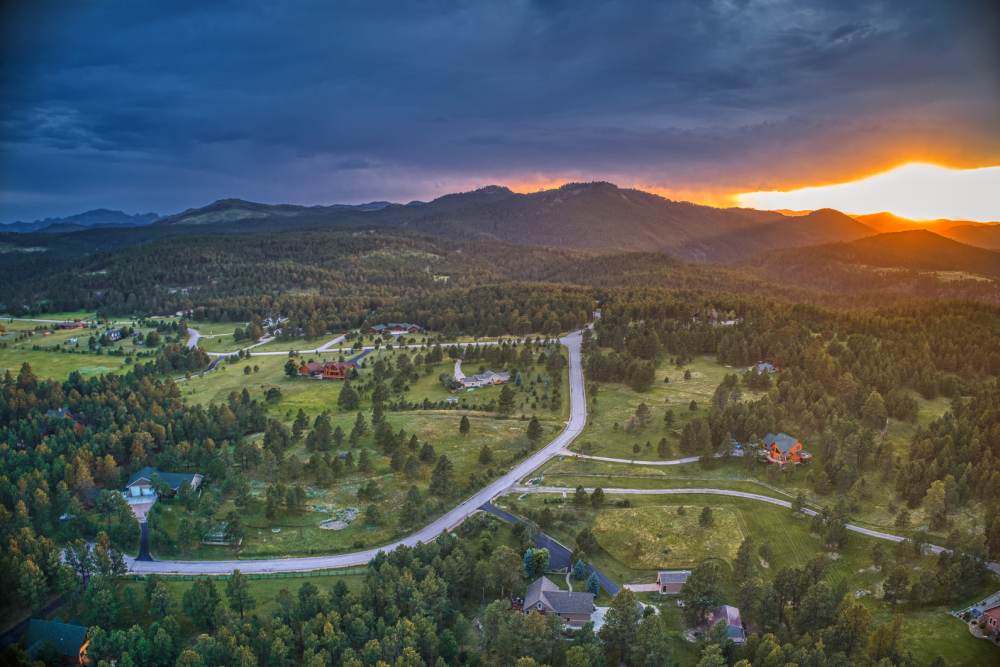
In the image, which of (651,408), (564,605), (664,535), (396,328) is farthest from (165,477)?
(396,328)

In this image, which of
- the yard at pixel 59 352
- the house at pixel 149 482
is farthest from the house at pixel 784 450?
the yard at pixel 59 352

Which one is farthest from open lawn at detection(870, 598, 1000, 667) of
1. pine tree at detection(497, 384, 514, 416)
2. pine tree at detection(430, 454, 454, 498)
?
pine tree at detection(497, 384, 514, 416)

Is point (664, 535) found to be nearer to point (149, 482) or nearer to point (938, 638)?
point (938, 638)

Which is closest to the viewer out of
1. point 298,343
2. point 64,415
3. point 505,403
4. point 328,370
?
point 64,415

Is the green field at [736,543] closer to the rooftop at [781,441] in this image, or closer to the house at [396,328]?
the rooftop at [781,441]

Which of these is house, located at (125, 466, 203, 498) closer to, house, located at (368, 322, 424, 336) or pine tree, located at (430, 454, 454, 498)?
pine tree, located at (430, 454, 454, 498)
